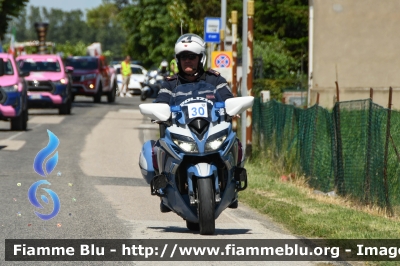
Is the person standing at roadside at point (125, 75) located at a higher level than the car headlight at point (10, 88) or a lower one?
lower

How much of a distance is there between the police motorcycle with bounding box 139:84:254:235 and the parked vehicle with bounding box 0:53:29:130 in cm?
1621

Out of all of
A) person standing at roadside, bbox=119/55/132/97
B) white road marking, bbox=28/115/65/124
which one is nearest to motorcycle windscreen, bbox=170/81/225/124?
white road marking, bbox=28/115/65/124

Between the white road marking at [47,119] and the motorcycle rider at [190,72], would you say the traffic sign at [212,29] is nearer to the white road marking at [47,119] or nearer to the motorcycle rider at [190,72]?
the white road marking at [47,119]

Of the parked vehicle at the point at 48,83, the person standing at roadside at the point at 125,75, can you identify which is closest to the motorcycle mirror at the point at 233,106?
the parked vehicle at the point at 48,83

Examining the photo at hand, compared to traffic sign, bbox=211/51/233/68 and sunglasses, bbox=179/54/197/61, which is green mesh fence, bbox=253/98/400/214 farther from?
traffic sign, bbox=211/51/233/68

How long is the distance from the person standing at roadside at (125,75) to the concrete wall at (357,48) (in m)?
17.0

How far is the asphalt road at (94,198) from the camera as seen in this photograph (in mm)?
9922

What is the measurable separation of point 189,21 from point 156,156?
91.3ft

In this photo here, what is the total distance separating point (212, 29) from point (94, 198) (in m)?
17.8

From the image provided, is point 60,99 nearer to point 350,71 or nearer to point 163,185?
point 350,71

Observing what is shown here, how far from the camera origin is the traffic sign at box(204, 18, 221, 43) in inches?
1199

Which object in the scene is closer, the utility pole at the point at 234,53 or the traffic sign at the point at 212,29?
the utility pole at the point at 234,53

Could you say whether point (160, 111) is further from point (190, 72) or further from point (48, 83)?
point (48, 83)

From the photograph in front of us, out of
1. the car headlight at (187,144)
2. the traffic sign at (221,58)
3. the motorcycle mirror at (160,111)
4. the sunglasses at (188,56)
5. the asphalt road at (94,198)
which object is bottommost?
the asphalt road at (94,198)
